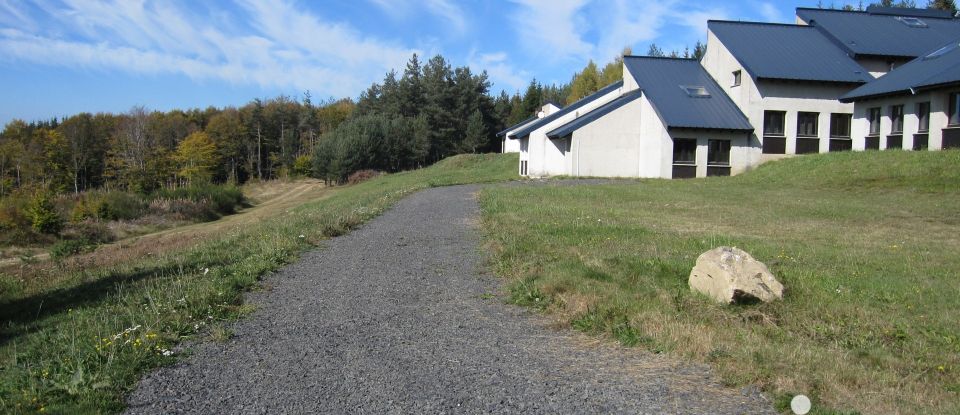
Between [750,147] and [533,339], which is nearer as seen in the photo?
[533,339]

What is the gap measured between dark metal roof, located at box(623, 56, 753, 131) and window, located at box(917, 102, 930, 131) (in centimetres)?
757

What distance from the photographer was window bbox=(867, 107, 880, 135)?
31.8 meters

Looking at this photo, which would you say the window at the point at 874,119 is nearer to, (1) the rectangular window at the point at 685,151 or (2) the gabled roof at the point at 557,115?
(1) the rectangular window at the point at 685,151

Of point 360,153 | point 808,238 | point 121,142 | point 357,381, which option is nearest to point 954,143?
point 808,238

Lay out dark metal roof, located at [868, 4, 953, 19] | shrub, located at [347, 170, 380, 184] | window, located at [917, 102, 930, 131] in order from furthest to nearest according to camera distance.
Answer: shrub, located at [347, 170, 380, 184] → dark metal roof, located at [868, 4, 953, 19] → window, located at [917, 102, 930, 131]

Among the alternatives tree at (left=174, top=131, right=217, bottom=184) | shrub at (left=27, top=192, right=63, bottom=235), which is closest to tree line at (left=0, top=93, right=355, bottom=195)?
tree at (left=174, top=131, right=217, bottom=184)

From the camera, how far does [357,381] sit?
541 cm

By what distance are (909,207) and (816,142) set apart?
1951cm

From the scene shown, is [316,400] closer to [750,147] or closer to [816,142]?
[750,147]

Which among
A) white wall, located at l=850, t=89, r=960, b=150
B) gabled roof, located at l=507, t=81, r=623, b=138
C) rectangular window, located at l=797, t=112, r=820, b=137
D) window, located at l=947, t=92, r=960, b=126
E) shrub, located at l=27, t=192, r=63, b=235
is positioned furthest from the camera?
shrub, located at l=27, t=192, r=63, b=235

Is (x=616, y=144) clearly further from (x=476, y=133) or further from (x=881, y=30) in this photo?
(x=476, y=133)

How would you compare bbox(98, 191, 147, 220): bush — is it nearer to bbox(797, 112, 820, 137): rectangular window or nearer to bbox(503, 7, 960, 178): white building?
bbox(503, 7, 960, 178): white building

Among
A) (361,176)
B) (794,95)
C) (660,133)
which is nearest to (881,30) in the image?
(794,95)

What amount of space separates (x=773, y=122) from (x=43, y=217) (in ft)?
142
